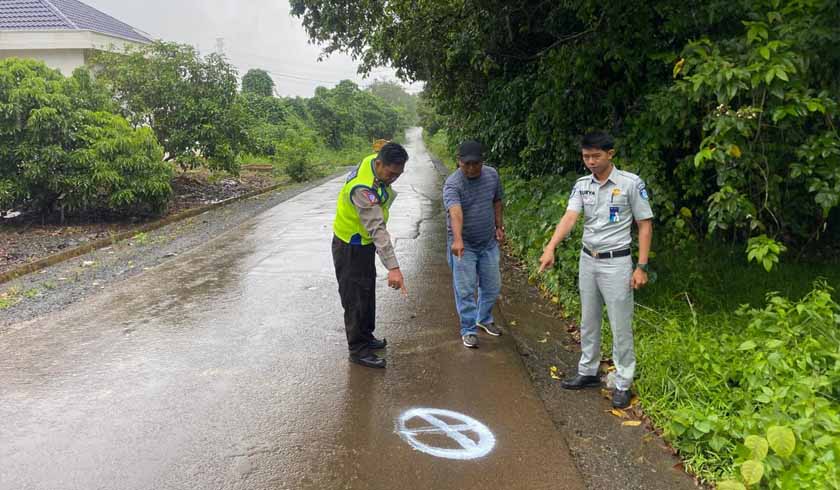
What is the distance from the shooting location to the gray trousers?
363 centimetres

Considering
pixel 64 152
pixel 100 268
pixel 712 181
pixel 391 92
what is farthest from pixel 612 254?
pixel 391 92

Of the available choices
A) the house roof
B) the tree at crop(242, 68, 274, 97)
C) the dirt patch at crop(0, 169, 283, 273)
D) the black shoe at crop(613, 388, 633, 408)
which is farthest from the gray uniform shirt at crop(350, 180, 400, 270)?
the tree at crop(242, 68, 274, 97)

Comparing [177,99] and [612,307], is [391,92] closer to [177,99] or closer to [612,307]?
[177,99]

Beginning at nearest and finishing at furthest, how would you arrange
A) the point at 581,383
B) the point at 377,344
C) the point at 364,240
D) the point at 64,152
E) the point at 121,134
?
the point at 581,383
the point at 364,240
the point at 377,344
the point at 64,152
the point at 121,134

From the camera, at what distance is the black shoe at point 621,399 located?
12.3 feet

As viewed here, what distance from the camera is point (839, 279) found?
17.7 feet

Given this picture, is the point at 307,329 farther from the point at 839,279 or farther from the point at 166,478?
the point at 839,279

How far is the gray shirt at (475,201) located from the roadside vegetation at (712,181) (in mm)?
1455

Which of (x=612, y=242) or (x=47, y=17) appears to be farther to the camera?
(x=47, y=17)

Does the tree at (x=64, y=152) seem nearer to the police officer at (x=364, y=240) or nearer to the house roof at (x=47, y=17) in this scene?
the police officer at (x=364, y=240)

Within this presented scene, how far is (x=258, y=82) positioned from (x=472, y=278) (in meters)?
41.5

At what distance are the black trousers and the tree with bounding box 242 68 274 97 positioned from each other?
132ft

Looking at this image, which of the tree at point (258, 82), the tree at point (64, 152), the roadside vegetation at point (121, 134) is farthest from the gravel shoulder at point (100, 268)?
the tree at point (258, 82)

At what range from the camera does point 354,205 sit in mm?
4098
